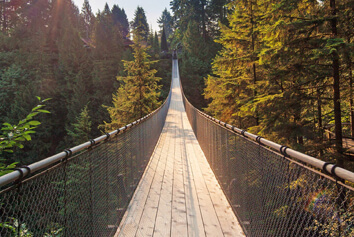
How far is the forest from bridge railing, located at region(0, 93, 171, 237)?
386 millimetres

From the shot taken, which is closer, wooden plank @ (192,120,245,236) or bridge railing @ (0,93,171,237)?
bridge railing @ (0,93,171,237)

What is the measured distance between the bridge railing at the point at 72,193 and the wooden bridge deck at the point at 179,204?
316 millimetres

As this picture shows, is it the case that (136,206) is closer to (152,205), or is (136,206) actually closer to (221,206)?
(152,205)

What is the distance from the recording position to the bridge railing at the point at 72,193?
4.23ft

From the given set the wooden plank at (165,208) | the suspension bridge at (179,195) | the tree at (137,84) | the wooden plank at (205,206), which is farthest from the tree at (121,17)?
the suspension bridge at (179,195)

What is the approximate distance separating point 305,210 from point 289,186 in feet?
0.70

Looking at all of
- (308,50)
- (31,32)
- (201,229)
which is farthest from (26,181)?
(31,32)

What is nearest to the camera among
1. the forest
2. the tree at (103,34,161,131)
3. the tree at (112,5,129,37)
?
the forest

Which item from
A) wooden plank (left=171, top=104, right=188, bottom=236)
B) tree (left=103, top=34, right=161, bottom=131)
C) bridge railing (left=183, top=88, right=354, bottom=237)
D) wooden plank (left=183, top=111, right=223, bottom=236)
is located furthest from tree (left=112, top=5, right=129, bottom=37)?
bridge railing (left=183, top=88, right=354, bottom=237)

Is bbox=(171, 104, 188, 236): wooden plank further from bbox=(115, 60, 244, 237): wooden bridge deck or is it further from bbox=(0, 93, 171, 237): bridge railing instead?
bbox=(0, 93, 171, 237): bridge railing

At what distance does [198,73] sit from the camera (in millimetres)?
41406

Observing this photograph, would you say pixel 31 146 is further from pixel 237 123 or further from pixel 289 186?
pixel 289 186

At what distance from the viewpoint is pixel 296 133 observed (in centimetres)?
577

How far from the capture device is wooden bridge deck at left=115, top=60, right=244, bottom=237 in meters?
3.02
